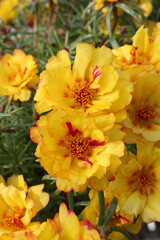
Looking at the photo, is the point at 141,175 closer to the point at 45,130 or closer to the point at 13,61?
the point at 45,130

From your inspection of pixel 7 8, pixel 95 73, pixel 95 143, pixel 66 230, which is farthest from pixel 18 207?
pixel 7 8

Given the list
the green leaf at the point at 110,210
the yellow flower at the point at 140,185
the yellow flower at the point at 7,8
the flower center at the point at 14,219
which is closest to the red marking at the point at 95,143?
the yellow flower at the point at 140,185

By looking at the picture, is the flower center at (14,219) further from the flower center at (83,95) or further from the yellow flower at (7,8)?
the yellow flower at (7,8)

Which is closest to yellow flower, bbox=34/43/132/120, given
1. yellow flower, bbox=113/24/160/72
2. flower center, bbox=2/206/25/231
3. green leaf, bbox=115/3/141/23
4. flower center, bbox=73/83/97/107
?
flower center, bbox=73/83/97/107

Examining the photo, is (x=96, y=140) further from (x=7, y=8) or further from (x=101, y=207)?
(x=7, y=8)

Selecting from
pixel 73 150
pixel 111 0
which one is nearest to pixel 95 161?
pixel 73 150

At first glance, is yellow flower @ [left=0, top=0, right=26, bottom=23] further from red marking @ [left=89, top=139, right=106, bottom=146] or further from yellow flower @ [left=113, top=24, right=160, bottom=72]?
red marking @ [left=89, top=139, right=106, bottom=146]
